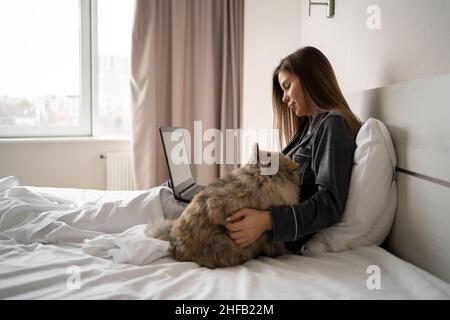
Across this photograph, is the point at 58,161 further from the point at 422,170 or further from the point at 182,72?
the point at 422,170

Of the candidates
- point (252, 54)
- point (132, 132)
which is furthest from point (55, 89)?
point (252, 54)

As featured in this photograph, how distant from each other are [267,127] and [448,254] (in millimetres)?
2092

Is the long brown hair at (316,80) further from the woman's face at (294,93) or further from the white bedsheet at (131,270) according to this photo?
the white bedsheet at (131,270)

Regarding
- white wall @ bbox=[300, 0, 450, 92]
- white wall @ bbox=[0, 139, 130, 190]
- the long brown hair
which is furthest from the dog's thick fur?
white wall @ bbox=[0, 139, 130, 190]

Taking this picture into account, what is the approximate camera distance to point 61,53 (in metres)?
3.15

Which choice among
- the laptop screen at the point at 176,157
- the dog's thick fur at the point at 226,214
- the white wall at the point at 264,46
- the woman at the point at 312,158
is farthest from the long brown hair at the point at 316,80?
the white wall at the point at 264,46

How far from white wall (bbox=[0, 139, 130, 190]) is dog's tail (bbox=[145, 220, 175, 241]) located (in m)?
2.20

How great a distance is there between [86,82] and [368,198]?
2837mm

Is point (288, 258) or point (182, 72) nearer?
point (288, 258)

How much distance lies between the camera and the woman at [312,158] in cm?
107

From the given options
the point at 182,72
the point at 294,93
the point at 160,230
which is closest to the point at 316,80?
the point at 294,93

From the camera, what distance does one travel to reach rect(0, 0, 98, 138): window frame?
3139 millimetres

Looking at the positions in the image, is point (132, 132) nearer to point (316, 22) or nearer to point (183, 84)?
point (183, 84)

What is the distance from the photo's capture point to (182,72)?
10.4 ft
